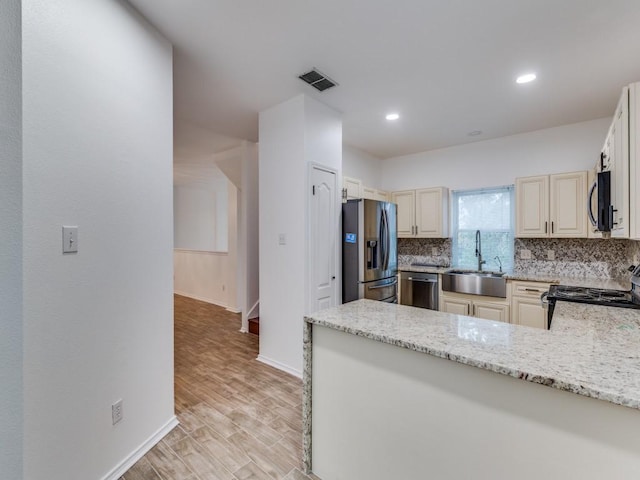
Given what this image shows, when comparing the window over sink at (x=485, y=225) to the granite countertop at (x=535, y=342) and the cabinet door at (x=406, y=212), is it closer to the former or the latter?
the cabinet door at (x=406, y=212)

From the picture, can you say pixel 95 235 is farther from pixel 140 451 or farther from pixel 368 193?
pixel 368 193

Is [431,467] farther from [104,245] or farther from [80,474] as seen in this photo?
[104,245]

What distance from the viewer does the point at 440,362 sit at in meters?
1.24

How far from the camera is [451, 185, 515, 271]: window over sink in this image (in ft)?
13.7

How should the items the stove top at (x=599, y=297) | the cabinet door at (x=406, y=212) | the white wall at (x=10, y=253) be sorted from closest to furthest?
the white wall at (x=10, y=253)
the stove top at (x=599, y=297)
the cabinet door at (x=406, y=212)

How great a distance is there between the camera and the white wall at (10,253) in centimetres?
79

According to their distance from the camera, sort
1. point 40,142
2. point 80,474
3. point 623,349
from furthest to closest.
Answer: point 80,474, point 40,142, point 623,349

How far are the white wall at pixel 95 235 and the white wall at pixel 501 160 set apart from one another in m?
3.89

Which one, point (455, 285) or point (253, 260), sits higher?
point (253, 260)

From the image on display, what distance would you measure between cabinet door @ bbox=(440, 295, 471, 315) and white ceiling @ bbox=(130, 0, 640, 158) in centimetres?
225

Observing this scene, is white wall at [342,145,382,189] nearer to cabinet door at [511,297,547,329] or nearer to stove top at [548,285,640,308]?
cabinet door at [511,297,547,329]

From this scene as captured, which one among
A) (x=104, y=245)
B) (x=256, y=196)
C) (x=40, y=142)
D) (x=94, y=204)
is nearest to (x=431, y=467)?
(x=104, y=245)

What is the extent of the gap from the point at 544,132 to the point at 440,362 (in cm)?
401

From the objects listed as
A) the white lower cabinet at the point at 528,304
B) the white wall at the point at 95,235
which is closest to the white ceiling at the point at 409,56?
the white wall at the point at 95,235
